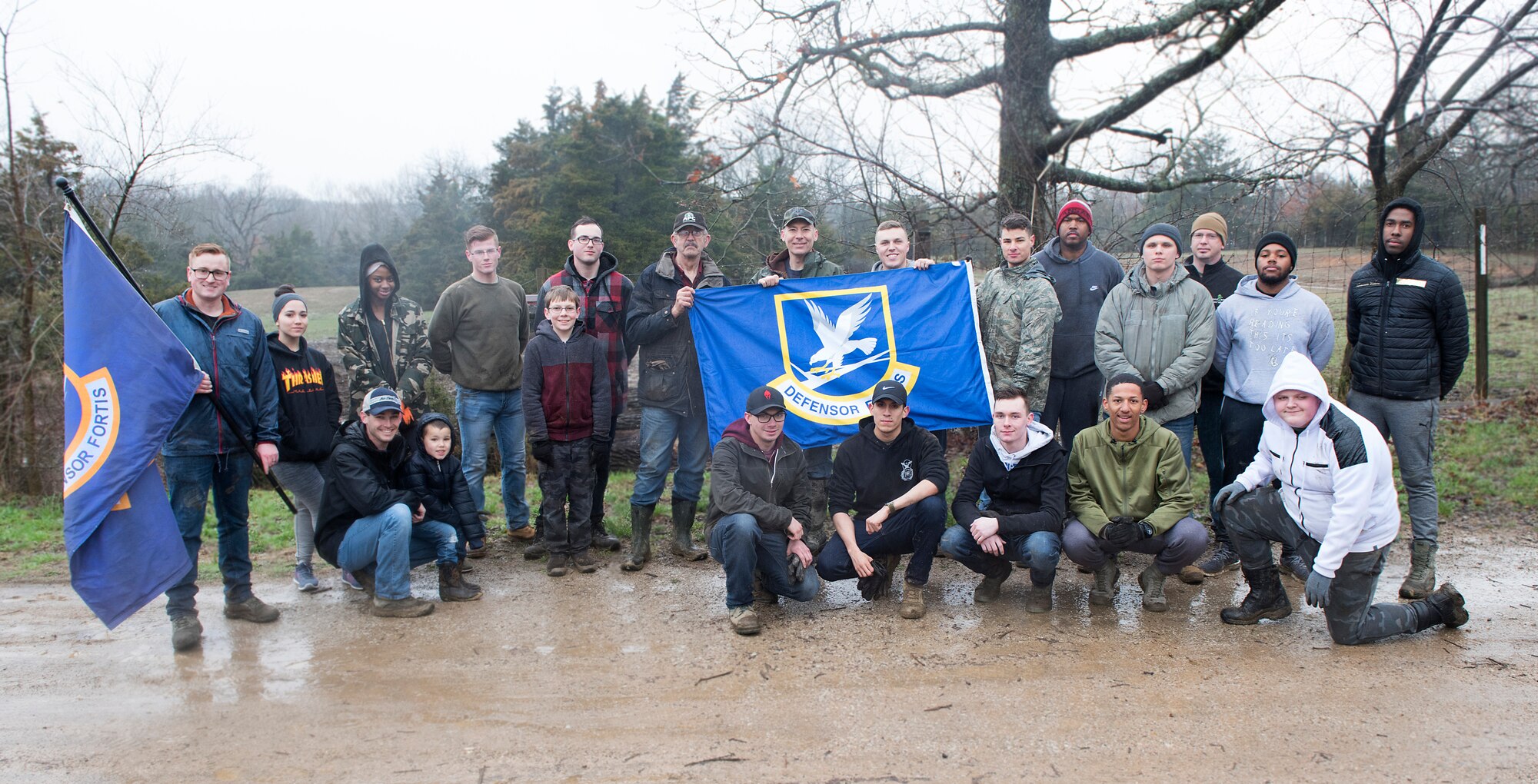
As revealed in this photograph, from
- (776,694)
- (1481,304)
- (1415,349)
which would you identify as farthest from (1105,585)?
(1481,304)

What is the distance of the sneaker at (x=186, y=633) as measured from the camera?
4.48 m

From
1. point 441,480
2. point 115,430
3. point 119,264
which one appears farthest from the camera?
point 441,480

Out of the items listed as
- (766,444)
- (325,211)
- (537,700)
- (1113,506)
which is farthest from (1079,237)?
(325,211)

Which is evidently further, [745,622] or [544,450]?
[544,450]

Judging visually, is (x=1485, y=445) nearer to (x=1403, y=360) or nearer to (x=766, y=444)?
(x=1403, y=360)

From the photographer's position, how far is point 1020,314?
5.68 metres

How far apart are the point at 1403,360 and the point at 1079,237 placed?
1.89 metres

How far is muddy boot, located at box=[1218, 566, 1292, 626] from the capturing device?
14.8ft

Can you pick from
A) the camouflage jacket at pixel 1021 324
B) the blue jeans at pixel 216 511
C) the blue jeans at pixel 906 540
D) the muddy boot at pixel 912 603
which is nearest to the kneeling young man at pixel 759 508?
the blue jeans at pixel 906 540

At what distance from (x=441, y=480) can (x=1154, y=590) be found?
13.0 feet

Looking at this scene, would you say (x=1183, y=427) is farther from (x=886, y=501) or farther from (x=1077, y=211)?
(x=886, y=501)

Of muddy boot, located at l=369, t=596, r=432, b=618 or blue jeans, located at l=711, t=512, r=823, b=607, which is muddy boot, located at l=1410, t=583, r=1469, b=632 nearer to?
blue jeans, located at l=711, t=512, r=823, b=607

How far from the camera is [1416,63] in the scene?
8.41m

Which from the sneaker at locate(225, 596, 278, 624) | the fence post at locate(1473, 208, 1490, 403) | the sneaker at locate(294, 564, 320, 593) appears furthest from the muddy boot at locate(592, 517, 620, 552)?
the fence post at locate(1473, 208, 1490, 403)
